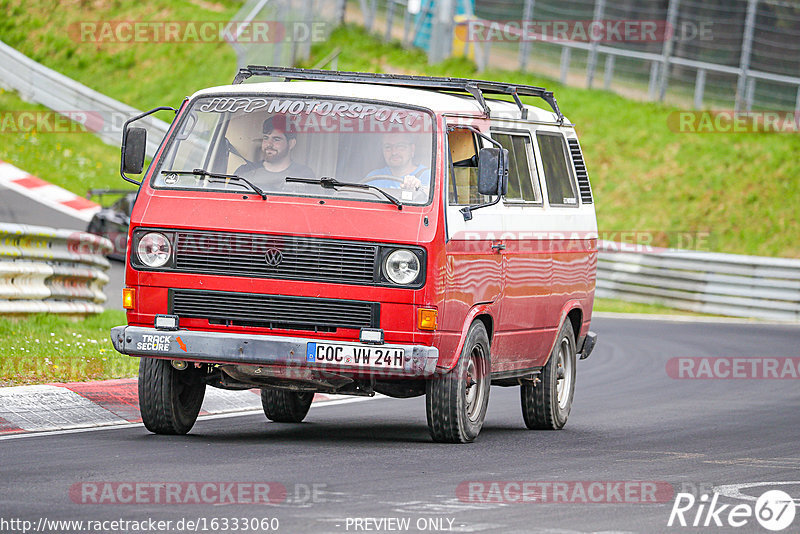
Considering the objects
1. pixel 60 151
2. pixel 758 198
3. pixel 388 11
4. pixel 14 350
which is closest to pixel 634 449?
pixel 14 350

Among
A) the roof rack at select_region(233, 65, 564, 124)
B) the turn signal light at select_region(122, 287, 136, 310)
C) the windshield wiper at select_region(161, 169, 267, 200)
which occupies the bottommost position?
the turn signal light at select_region(122, 287, 136, 310)

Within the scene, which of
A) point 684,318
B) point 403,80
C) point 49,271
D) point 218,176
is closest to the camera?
point 218,176

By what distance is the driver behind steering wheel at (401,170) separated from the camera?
33.0 feet

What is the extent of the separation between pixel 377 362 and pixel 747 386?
809cm

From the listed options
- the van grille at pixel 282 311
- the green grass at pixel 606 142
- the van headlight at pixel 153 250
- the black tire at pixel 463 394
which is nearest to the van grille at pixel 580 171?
the black tire at pixel 463 394

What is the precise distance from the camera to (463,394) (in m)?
10.2

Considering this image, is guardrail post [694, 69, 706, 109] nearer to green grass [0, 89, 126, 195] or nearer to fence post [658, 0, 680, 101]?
fence post [658, 0, 680, 101]

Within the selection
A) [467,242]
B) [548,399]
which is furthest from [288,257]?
[548,399]

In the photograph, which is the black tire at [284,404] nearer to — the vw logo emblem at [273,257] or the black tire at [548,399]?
the black tire at [548,399]

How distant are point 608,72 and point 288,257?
89.9 feet

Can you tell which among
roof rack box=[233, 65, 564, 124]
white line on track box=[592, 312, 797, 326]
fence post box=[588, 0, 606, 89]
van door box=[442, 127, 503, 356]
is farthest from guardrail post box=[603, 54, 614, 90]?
van door box=[442, 127, 503, 356]

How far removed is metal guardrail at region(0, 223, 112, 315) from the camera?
51.0 ft

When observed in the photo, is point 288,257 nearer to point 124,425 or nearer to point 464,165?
point 464,165

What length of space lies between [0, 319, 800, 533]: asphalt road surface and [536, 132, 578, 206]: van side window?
1860 mm
